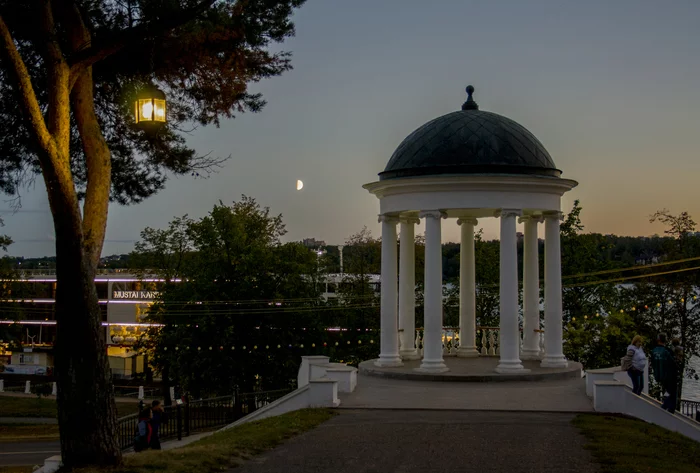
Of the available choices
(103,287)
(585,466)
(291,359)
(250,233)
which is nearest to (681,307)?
(291,359)

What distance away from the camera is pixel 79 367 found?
40.7 feet

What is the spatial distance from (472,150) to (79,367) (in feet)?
47.1

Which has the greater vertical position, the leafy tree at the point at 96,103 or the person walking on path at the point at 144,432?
the leafy tree at the point at 96,103


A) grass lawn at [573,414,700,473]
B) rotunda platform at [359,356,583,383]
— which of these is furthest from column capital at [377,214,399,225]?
grass lawn at [573,414,700,473]

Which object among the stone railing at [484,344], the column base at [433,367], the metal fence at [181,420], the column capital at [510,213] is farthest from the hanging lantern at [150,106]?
the stone railing at [484,344]

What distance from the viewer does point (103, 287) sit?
9600 centimetres

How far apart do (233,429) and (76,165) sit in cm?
625

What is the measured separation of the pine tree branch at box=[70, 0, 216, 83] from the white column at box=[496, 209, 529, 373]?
12.5 metres

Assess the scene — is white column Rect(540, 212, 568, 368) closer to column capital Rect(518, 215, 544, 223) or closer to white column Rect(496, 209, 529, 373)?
column capital Rect(518, 215, 544, 223)

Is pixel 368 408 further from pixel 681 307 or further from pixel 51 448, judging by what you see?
pixel 681 307

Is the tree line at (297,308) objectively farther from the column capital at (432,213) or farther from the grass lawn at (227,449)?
the grass lawn at (227,449)

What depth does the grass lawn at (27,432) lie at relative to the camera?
3750 cm

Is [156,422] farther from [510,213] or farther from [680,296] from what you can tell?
[680,296]

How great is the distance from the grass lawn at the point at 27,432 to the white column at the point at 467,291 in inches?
737
